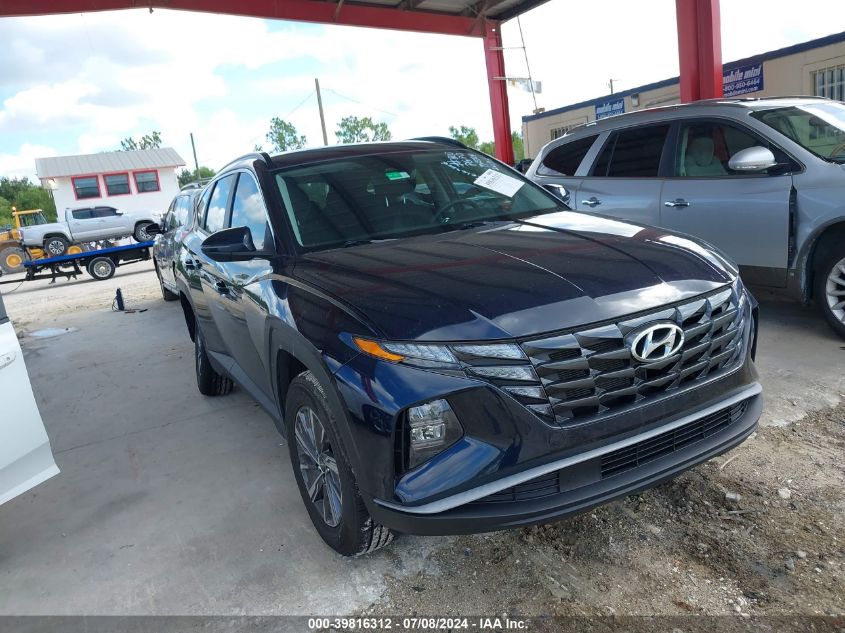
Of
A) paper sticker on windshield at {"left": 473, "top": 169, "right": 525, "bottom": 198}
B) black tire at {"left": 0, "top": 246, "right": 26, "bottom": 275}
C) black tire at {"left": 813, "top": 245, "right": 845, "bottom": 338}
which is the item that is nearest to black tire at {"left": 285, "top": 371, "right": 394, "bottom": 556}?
paper sticker on windshield at {"left": 473, "top": 169, "right": 525, "bottom": 198}

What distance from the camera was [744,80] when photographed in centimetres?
1723

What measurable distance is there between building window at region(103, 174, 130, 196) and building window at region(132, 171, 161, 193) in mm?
617

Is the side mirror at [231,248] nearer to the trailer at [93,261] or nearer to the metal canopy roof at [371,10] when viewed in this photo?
the metal canopy roof at [371,10]

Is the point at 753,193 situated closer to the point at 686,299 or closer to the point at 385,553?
the point at 686,299

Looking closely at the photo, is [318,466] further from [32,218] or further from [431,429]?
[32,218]

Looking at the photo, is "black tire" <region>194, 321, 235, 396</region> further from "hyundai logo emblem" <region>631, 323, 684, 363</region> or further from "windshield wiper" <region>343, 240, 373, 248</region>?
"hyundai logo emblem" <region>631, 323, 684, 363</region>

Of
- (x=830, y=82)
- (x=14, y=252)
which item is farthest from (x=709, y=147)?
(x=14, y=252)

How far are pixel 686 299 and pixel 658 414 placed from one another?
428 mm

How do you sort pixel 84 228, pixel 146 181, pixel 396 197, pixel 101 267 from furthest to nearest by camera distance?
pixel 146 181, pixel 84 228, pixel 101 267, pixel 396 197

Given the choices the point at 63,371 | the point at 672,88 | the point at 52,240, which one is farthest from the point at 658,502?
the point at 52,240

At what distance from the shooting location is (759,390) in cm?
259

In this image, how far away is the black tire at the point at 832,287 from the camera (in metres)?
4.55

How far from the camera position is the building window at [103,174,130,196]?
131 ft

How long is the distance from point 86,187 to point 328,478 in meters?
42.8
